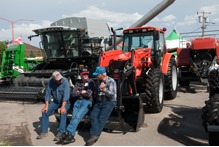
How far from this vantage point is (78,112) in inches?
235

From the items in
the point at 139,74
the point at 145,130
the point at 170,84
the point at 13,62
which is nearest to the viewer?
the point at 145,130

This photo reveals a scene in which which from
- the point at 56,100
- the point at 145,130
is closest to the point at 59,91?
the point at 56,100

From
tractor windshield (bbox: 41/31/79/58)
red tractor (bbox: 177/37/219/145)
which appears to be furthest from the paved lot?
tractor windshield (bbox: 41/31/79/58)

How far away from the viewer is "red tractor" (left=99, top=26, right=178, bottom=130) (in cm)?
639

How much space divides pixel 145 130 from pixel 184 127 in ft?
2.98

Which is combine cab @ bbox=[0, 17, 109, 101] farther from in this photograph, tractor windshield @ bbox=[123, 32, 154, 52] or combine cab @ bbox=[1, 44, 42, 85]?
tractor windshield @ bbox=[123, 32, 154, 52]

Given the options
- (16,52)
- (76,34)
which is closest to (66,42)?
(76,34)

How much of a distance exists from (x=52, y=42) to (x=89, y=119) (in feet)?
22.8

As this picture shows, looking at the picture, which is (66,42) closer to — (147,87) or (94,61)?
(94,61)

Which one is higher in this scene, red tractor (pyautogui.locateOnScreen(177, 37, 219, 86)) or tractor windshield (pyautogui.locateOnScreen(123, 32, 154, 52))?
tractor windshield (pyautogui.locateOnScreen(123, 32, 154, 52))

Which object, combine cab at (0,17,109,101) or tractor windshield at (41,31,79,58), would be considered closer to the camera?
combine cab at (0,17,109,101)

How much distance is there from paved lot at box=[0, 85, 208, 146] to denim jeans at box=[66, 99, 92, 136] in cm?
30

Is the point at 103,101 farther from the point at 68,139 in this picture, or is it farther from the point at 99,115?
the point at 68,139

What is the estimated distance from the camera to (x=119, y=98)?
6160 mm
